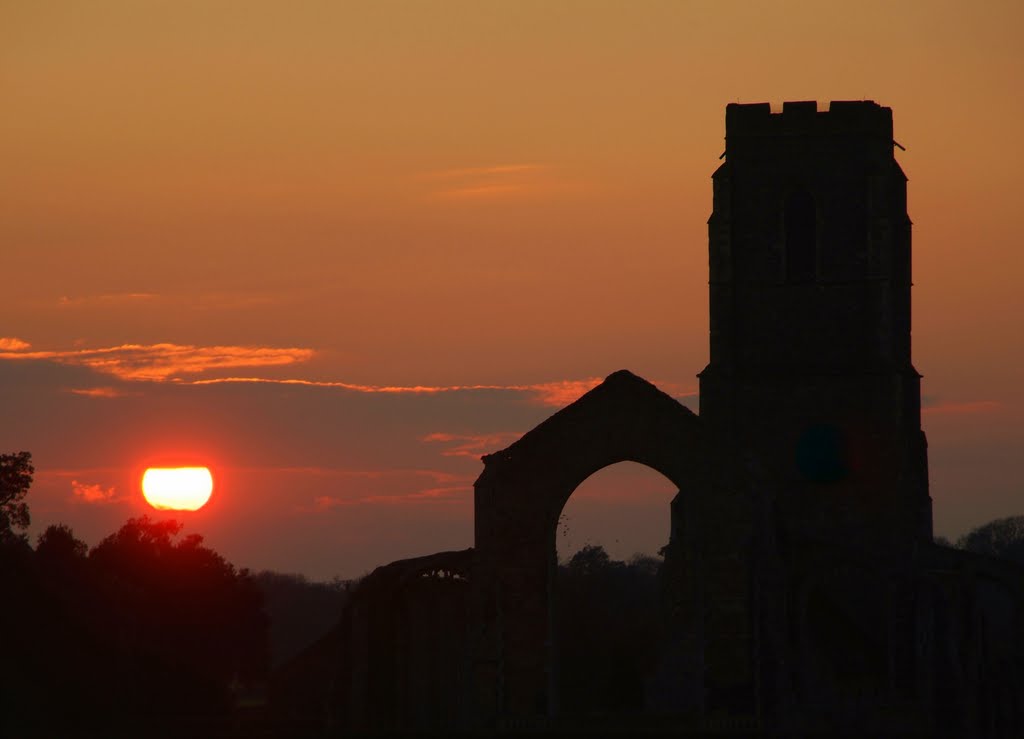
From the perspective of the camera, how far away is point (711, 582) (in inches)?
1452

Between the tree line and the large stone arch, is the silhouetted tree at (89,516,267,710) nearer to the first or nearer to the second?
the tree line

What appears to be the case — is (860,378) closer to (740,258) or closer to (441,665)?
(740,258)

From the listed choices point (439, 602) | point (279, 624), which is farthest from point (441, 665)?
point (279, 624)

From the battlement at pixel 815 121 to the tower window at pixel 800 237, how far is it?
1.41 m

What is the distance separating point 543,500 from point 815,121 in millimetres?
13273

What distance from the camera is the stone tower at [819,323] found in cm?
4519

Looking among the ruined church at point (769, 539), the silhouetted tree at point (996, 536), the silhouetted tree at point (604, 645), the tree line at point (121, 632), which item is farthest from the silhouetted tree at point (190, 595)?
the silhouetted tree at point (996, 536)

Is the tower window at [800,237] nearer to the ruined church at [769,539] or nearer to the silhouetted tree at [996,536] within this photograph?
the ruined church at [769,539]

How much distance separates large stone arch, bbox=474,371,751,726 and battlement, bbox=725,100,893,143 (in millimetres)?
11036

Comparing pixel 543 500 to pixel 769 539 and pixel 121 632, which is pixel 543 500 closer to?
pixel 769 539

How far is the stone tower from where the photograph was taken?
148ft

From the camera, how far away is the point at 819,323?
46.1m

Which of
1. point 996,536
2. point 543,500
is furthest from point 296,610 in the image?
point 543,500

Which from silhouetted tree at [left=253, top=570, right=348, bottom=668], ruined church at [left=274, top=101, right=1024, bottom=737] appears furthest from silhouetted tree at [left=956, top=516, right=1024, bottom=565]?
ruined church at [left=274, top=101, right=1024, bottom=737]
